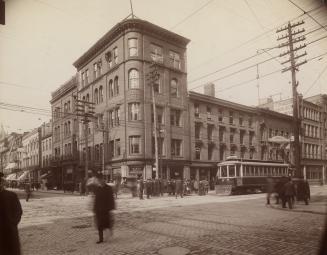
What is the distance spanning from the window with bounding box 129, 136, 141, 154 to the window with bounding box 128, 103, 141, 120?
1998mm

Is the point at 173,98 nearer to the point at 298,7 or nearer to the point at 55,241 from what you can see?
the point at 298,7

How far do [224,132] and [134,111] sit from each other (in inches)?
516

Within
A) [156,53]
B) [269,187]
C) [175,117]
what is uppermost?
[156,53]

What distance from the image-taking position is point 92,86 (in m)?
42.9

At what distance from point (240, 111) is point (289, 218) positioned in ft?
108

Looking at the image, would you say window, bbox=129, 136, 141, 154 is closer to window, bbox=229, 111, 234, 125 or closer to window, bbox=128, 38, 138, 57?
window, bbox=128, 38, 138, 57

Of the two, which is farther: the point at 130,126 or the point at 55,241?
the point at 130,126

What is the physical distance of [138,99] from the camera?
115ft

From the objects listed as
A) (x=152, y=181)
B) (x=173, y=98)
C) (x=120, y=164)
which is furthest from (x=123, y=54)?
(x=152, y=181)

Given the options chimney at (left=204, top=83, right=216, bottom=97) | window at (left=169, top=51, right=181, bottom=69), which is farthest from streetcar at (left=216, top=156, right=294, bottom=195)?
chimney at (left=204, top=83, right=216, bottom=97)

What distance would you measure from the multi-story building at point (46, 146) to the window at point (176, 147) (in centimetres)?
2528

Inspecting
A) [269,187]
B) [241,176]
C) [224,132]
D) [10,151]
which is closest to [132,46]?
[224,132]

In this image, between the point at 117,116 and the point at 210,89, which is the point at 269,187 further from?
the point at 210,89

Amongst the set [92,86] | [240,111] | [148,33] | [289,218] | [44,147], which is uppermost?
[148,33]
